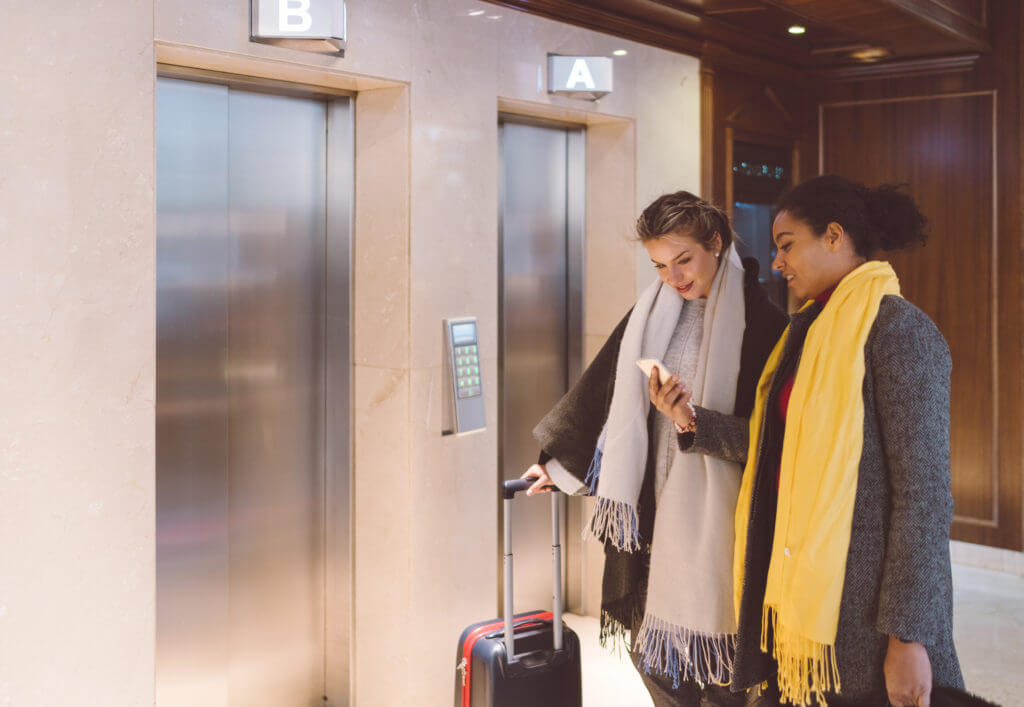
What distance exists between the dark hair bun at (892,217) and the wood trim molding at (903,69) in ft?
12.0

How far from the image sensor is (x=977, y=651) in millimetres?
3910

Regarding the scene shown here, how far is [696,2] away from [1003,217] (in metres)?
2.28

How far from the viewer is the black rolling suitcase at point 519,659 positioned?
8.39 ft

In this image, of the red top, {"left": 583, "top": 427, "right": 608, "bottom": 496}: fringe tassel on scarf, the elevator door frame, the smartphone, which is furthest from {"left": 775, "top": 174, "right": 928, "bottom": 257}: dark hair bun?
the elevator door frame

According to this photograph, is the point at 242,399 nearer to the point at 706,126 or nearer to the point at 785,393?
the point at 785,393

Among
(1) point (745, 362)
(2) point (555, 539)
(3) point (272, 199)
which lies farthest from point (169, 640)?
(1) point (745, 362)

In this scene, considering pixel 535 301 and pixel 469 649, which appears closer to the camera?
pixel 469 649

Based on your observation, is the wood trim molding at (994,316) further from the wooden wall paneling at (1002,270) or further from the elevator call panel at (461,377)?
the elevator call panel at (461,377)

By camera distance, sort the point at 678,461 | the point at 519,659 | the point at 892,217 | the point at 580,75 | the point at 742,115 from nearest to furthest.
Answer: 1. the point at 892,217
2. the point at 678,461
3. the point at 519,659
4. the point at 580,75
5. the point at 742,115

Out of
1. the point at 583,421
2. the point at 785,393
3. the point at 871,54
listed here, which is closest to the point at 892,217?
the point at 785,393

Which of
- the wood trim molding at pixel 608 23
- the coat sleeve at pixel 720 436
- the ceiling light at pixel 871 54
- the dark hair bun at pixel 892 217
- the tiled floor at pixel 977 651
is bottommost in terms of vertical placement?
the tiled floor at pixel 977 651

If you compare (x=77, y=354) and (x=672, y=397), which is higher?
(x=77, y=354)

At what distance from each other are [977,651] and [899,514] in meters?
2.73

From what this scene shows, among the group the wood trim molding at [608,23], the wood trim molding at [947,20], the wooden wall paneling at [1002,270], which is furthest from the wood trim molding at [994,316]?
the wood trim molding at [608,23]
